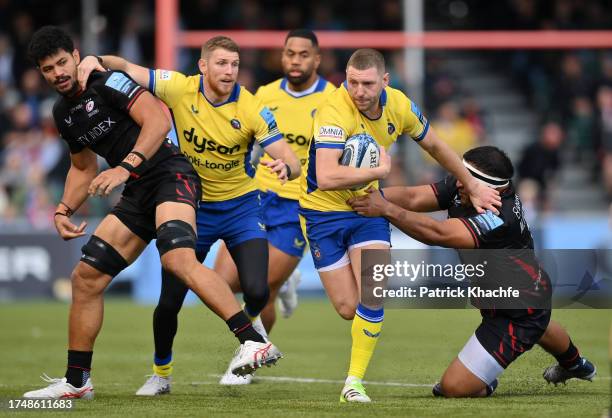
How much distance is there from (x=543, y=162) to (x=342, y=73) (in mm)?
3596

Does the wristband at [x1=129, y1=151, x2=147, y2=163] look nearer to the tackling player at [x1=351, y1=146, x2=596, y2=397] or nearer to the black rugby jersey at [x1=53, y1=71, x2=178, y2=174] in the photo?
the black rugby jersey at [x1=53, y1=71, x2=178, y2=174]

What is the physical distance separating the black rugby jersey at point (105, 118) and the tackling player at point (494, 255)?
1.65m

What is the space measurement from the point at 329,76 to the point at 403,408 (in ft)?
39.6

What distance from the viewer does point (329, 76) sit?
1889 centimetres

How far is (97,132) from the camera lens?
815 cm

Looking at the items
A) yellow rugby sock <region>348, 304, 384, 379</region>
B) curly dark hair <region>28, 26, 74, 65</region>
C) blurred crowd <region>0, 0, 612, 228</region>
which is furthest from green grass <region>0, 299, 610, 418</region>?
blurred crowd <region>0, 0, 612, 228</region>

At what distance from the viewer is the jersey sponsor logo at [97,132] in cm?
812

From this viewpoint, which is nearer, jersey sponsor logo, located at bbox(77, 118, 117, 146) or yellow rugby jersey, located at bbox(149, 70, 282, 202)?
jersey sponsor logo, located at bbox(77, 118, 117, 146)

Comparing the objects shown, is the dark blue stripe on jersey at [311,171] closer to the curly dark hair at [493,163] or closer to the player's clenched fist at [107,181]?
the curly dark hair at [493,163]

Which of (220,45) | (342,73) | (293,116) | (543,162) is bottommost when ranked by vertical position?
(543,162)

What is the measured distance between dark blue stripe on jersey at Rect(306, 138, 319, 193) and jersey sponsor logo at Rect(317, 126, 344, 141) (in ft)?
1.59

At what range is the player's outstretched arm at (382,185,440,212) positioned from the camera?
859 cm

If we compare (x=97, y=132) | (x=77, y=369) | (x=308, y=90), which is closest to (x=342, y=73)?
(x=308, y=90)

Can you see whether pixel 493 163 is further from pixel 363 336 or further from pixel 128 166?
pixel 128 166
